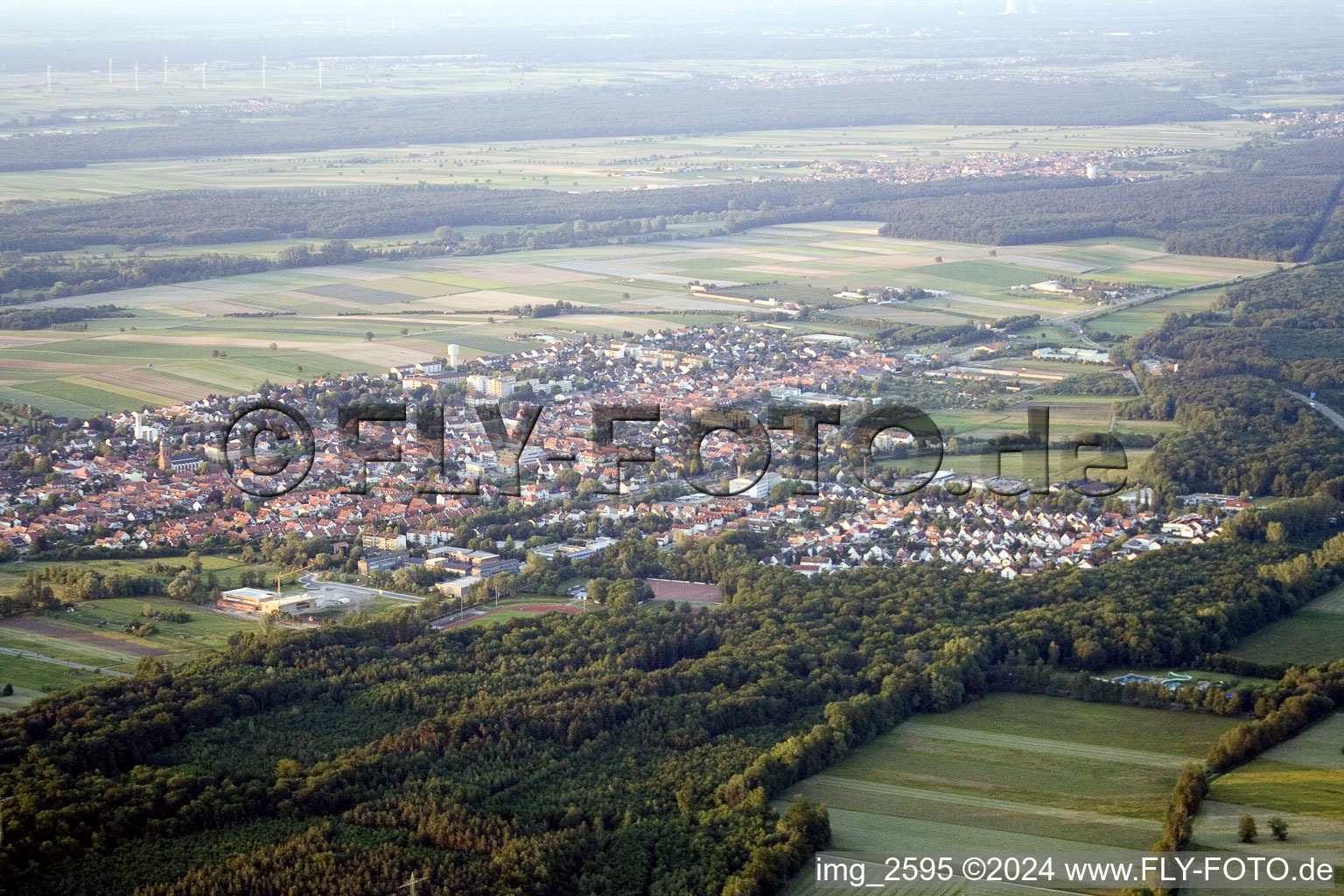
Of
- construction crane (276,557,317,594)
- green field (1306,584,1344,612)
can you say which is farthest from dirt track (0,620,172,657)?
green field (1306,584,1344,612)

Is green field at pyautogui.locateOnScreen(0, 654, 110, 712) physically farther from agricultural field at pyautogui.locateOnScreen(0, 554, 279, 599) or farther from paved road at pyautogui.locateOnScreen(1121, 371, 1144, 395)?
paved road at pyautogui.locateOnScreen(1121, 371, 1144, 395)

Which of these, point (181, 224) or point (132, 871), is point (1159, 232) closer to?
point (181, 224)

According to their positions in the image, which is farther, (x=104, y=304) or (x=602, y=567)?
(x=104, y=304)

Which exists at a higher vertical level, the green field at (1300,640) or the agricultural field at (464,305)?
the agricultural field at (464,305)

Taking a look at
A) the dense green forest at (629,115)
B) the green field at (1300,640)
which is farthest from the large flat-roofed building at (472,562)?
the dense green forest at (629,115)

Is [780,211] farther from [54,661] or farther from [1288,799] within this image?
[1288,799]

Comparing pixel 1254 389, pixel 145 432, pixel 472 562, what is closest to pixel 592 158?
pixel 1254 389

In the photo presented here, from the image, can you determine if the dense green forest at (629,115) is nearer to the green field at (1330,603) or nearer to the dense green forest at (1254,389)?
the dense green forest at (1254,389)

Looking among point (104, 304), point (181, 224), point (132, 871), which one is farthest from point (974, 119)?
point (132, 871)
